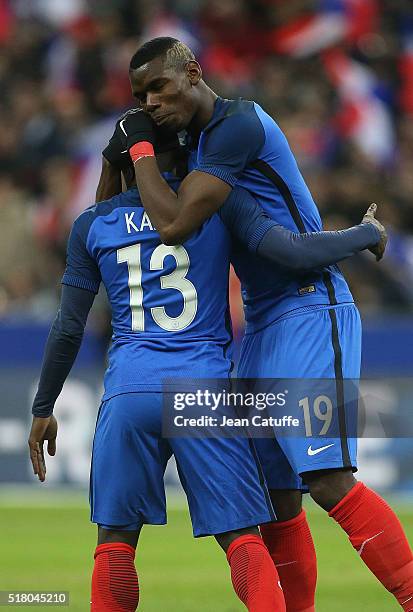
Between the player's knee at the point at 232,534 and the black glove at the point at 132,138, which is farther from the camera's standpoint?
the black glove at the point at 132,138

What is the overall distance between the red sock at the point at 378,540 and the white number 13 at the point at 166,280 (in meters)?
0.87

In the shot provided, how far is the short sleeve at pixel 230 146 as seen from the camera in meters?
4.32

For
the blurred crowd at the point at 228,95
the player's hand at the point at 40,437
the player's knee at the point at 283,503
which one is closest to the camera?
the player's hand at the point at 40,437

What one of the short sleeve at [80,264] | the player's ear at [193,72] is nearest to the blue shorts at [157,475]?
the short sleeve at [80,264]

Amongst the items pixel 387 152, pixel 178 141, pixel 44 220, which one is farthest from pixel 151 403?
pixel 387 152

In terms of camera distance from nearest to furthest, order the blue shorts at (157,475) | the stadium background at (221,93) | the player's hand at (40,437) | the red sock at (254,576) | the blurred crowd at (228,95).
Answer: the red sock at (254,576)
the blue shorts at (157,475)
the player's hand at (40,437)
the stadium background at (221,93)
the blurred crowd at (228,95)

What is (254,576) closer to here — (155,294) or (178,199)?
(155,294)

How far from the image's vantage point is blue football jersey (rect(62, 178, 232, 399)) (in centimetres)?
426

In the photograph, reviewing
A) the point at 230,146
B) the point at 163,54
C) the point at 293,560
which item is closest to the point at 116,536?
the point at 293,560

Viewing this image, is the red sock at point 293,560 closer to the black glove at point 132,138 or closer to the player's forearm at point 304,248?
the player's forearm at point 304,248

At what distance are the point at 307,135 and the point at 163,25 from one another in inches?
79.6

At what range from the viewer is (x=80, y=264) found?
438 centimetres

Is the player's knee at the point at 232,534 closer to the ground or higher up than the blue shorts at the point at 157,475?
closer to the ground

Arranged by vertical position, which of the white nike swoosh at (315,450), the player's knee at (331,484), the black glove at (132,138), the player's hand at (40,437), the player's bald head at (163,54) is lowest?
the player's knee at (331,484)
